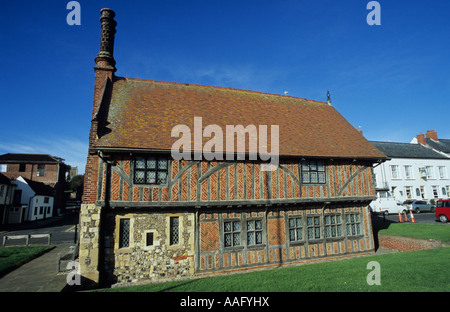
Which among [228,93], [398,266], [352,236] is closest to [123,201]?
[228,93]

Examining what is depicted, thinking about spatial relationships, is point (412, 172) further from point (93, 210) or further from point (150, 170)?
point (93, 210)

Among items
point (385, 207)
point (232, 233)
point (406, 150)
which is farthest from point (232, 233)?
point (406, 150)

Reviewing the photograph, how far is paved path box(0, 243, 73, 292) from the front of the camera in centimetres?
805

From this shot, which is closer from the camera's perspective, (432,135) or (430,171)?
(430,171)

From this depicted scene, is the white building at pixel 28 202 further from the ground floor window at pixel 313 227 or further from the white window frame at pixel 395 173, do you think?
the white window frame at pixel 395 173

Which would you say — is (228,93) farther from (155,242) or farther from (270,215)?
(155,242)

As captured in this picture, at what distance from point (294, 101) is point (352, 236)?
876 centimetres

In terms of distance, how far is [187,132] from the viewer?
11180 millimetres

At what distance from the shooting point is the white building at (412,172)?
32.1 metres

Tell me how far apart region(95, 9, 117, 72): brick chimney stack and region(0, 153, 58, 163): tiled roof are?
32.8m

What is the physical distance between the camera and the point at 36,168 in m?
38.0

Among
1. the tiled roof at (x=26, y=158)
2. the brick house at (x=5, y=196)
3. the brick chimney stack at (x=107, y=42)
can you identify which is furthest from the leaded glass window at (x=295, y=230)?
the tiled roof at (x=26, y=158)

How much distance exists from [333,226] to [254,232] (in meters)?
4.44

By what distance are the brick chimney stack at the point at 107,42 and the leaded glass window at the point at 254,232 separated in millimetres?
10469
